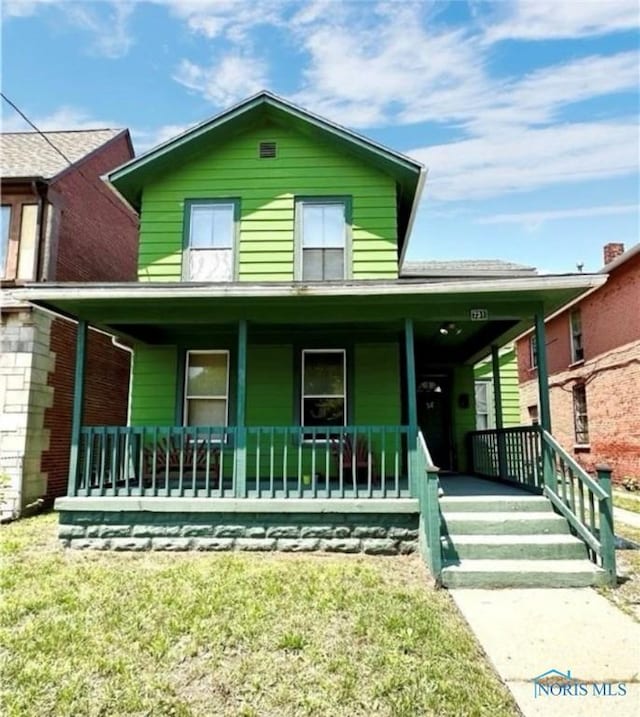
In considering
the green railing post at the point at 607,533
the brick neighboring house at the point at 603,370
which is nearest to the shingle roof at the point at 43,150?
the green railing post at the point at 607,533

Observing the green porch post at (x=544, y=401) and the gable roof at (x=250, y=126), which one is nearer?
the green porch post at (x=544, y=401)

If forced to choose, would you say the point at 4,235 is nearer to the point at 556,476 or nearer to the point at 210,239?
the point at 210,239

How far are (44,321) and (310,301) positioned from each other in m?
5.67

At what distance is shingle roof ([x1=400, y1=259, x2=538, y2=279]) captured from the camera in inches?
391

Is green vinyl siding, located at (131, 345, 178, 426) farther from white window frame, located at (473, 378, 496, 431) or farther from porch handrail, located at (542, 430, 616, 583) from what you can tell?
white window frame, located at (473, 378, 496, 431)

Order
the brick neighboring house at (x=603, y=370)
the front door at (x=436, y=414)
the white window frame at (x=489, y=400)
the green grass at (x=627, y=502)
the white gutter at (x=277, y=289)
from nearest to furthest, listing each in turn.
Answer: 1. the white gutter at (x=277, y=289)
2. the green grass at (x=627, y=502)
3. the front door at (x=436, y=414)
4. the white window frame at (x=489, y=400)
5. the brick neighboring house at (x=603, y=370)

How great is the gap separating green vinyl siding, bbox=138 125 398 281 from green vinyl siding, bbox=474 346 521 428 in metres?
4.52

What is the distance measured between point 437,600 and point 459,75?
8.07 metres

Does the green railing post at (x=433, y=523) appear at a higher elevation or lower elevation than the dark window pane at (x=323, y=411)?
lower

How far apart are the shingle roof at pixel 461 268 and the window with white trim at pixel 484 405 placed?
267cm

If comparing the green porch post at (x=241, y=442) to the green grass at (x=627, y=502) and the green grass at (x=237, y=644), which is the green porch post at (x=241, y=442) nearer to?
the green grass at (x=237, y=644)

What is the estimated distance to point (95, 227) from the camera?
11.6m

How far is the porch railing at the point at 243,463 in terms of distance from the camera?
20.8ft

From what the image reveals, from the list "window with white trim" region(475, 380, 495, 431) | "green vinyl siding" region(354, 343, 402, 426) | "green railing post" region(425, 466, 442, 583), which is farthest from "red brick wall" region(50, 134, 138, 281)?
"window with white trim" region(475, 380, 495, 431)
